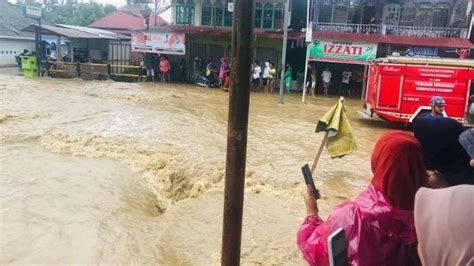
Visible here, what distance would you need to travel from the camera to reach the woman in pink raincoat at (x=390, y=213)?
2043 mm

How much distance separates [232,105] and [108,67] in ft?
71.2

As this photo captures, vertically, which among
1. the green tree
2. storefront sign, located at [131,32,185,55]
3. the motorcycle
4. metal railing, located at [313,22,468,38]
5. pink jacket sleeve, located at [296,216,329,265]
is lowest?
the motorcycle

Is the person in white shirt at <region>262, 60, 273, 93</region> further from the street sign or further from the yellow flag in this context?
the yellow flag

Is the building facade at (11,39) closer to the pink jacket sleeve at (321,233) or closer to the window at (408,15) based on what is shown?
the window at (408,15)

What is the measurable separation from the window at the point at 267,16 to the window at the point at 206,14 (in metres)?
3.08

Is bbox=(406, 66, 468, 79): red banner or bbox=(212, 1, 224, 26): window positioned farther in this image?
bbox=(212, 1, 224, 26): window

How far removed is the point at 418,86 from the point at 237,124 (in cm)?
1065

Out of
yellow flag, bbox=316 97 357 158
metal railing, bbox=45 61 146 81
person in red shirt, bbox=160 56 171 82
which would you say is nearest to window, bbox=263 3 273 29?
person in red shirt, bbox=160 56 171 82

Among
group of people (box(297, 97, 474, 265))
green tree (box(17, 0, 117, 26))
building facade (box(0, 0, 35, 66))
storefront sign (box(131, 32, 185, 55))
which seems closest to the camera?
group of people (box(297, 97, 474, 265))

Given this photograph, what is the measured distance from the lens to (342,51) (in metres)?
19.7

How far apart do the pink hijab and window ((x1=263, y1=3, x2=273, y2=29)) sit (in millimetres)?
22220

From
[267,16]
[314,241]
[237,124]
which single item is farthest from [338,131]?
[267,16]

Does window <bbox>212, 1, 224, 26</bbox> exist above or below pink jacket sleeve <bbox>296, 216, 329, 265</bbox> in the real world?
above

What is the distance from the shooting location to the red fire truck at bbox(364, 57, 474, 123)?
11859 millimetres
